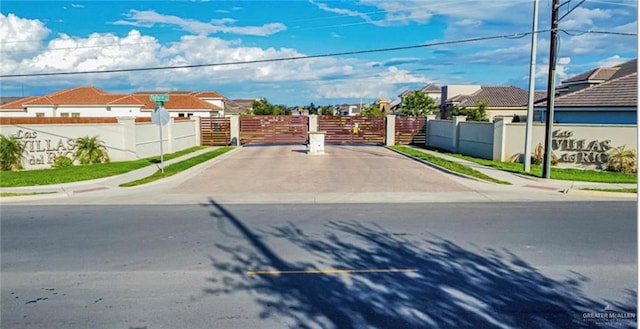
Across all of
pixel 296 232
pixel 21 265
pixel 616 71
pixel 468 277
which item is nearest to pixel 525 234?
pixel 468 277

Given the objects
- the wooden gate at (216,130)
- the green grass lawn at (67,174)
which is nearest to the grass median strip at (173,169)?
the green grass lawn at (67,174)

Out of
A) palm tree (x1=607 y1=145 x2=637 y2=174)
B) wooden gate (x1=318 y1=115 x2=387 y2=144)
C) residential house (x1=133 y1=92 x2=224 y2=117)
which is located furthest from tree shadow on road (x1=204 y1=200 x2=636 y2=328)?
residential house (x1=133 y1=92 x2=224 y2=117)

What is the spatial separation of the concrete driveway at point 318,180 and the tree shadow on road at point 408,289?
5.26 metres

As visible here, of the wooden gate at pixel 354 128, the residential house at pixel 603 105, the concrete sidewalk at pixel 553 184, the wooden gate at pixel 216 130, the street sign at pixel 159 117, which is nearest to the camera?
the concrete sidewalk at pixel 553 184

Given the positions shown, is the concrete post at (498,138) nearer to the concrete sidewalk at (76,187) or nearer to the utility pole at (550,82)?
the utility pole at (550,82)

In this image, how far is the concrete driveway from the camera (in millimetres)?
12852

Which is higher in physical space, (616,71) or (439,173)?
(616,71)

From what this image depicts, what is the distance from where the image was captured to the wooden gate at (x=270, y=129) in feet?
104

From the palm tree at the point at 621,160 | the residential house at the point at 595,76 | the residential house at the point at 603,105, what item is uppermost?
the residential house at the point at 595,76

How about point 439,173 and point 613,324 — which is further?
point 439,173

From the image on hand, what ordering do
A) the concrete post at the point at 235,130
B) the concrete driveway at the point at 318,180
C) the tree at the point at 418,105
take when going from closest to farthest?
1. the concrete driveway at the point at 318,180
2. the concrete post at the point at 235,130
3. the tree at the point at 418,105

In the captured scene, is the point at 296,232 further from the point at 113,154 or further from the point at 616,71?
the point at 616,71

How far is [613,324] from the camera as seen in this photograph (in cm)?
455

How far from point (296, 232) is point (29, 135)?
16.0 metres
